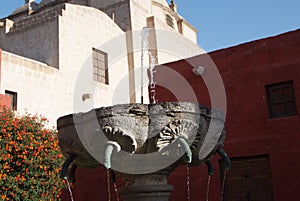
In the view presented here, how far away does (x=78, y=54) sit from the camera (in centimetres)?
1391

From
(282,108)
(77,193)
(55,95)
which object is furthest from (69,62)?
(282,108)

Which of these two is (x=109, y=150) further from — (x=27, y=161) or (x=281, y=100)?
(x=281, y=100)

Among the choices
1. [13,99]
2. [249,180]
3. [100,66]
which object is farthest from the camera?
[100,66]

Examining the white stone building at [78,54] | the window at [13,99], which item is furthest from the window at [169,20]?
the window at [13,99]

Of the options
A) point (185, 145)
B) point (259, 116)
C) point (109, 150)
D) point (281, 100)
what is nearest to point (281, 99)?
point (281, 100)

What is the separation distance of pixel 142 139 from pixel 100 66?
11.3 meters

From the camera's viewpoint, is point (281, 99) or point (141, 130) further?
point (281, 99)

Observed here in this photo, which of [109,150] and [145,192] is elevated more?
[109,150]

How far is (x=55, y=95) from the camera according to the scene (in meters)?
12.7

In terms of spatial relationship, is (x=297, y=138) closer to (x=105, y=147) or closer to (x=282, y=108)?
(x=282, y=108)

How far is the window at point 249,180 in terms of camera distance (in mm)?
7969

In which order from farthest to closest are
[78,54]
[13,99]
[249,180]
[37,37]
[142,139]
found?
[78,54]
[37,37]
[13,99]
[249,180]
[142,139]

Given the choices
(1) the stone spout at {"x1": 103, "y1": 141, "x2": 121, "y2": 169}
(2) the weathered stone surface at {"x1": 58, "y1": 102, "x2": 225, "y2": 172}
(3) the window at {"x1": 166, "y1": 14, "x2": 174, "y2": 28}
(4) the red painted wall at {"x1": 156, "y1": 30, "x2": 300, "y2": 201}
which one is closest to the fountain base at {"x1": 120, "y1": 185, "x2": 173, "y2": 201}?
(2) the weathered stone surface at {"x1": 58, "y1": 102, "x2": 225, "y2": 172}

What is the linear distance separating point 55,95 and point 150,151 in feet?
30.9
